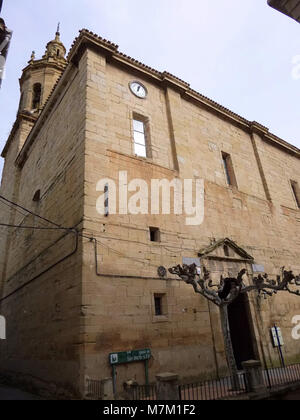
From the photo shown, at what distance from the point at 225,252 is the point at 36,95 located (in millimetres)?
15879

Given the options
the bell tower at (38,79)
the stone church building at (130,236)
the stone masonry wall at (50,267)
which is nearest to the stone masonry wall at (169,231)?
the stone church building at (130,236)

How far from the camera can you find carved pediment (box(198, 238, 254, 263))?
9234mm

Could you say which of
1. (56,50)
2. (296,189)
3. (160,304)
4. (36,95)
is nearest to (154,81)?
(160,304)

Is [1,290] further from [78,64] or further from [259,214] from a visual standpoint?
[259,214]

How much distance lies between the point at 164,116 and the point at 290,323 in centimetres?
920

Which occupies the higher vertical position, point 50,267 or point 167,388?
point 50,267

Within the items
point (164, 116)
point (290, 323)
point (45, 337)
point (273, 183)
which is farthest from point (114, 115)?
point (290, 323)

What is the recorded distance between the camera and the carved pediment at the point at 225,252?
9234mm

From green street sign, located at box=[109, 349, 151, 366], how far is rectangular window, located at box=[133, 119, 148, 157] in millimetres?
5973

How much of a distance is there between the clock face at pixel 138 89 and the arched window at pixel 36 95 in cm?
969

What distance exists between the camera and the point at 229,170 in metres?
12.5

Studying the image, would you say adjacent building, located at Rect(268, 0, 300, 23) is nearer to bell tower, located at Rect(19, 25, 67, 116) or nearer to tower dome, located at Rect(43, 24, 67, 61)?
bell tower, located at Rect(19, 25, 67, 116)

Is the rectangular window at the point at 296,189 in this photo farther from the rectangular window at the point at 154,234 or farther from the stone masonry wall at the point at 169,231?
the rectangular window at the point at 154,234

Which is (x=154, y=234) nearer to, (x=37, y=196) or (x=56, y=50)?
(x=37, y=196)
